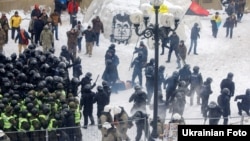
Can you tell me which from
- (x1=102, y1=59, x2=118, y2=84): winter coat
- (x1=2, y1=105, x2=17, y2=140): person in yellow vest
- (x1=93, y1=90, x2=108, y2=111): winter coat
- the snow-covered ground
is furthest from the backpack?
(x1=2, y1=105, x2=17, y2=140): person in yellow vest

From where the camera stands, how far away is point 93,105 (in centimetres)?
2161

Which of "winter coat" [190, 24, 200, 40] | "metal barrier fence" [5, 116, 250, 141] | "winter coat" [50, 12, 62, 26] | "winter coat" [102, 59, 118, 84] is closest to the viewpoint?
"metal barrier fence" [5, 116, 250, 141]

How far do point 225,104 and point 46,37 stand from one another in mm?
7966

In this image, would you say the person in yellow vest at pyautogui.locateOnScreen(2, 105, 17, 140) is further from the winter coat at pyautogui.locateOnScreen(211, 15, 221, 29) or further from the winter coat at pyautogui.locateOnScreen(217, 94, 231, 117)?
the winter coat at pyautogui.locateOnScreen(211, 15, 221, 29)

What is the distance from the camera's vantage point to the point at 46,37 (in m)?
26.2

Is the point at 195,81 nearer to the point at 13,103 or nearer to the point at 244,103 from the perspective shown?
the point at 244,103

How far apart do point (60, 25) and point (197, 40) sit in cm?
533

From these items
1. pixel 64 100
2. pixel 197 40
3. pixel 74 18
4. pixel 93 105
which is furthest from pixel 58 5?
pixel 64 100

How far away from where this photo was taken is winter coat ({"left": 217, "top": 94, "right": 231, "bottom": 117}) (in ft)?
67.4

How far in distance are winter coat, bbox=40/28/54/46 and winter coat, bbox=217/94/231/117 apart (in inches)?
301

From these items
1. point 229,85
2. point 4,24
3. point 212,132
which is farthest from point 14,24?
point 212,132

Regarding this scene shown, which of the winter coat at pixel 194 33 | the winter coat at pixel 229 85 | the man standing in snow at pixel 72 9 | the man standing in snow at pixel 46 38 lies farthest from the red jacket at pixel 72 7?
the winter coat at pixel 229 85

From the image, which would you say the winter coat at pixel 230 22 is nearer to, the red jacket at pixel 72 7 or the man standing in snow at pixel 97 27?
the man standing in snow at pixel 97 27

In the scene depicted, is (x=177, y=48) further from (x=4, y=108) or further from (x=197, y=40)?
(x=4, y=108)
